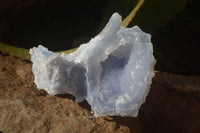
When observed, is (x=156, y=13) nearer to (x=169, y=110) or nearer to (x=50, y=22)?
(x=169, y=110)

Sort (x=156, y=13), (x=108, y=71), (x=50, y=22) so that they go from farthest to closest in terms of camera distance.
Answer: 1. (x=50, y=22)
2. (x=156, y=13)
3. (x=108, y=71)

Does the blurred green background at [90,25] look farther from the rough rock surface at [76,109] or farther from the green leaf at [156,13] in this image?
the rough rock surface at [76,109]

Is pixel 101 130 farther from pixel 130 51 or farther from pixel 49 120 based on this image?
pixel 130 51

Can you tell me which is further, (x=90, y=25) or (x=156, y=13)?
(x=90, y=25)

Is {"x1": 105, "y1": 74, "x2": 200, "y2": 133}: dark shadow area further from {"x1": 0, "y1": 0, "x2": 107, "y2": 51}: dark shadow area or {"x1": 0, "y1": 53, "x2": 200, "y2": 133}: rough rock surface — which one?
{"x1": 0, "y1": 0, "x2": 107, "y2": 51}: dark shadow area

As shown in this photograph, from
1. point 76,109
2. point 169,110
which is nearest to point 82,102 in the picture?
point 76,109

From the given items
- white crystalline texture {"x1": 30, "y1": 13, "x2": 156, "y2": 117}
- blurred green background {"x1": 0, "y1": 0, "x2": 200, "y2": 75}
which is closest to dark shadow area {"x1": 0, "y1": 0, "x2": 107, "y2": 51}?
blurred green background {"x1": 0, "y1": 0, "x2": 200, "y2": 75}
